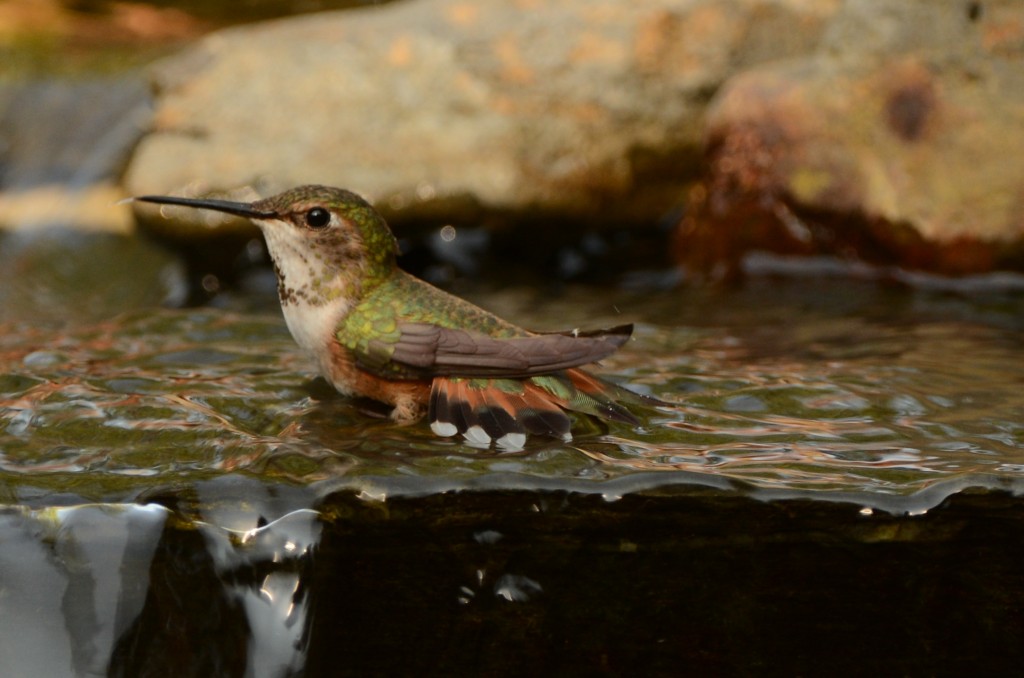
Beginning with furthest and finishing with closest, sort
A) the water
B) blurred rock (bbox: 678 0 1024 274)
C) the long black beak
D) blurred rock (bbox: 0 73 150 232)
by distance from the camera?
blurred rock (bbox: 0 73 150 232) → blurred rock (bbox: 678 0 1024 274) → the long black beak → the water

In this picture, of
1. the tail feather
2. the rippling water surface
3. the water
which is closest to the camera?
the water

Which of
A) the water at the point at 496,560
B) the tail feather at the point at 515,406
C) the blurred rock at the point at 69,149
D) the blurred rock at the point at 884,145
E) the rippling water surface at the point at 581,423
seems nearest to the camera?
the water at the point at 496,560

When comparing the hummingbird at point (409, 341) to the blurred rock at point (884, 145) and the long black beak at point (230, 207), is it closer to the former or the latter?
the long black beak at point (230, 207)

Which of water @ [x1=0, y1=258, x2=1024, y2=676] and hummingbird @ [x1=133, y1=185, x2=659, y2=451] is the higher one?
hummingbird @ [x1=133, y1=185, x2=659, y2=451]

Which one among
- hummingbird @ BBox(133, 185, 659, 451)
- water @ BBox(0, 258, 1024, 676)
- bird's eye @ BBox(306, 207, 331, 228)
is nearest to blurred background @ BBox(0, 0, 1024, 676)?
water @ BBox(0, 258, 1024, 676)

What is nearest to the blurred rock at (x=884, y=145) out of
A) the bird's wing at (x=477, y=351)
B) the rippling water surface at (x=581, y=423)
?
the rippling water surface at (x=581, y=423)

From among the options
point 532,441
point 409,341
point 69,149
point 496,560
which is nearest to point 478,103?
point 69,149

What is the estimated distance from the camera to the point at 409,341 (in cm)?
378

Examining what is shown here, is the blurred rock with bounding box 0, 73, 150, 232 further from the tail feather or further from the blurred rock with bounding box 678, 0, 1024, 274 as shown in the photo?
the tail feather

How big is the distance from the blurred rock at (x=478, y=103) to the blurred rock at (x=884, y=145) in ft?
2.33

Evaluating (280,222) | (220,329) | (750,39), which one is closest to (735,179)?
(750,39)

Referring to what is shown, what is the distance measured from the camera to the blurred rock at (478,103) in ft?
27.2

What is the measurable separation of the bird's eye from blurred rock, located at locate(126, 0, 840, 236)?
416 cm

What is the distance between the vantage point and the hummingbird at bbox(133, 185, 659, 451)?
3.62 meters
